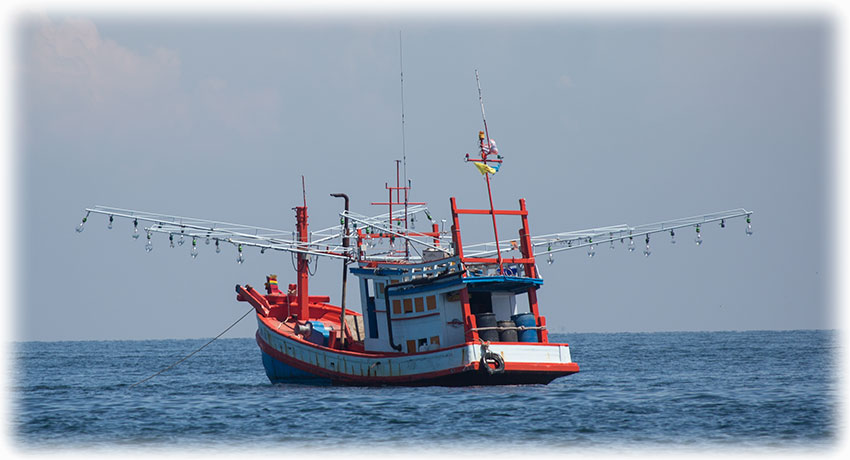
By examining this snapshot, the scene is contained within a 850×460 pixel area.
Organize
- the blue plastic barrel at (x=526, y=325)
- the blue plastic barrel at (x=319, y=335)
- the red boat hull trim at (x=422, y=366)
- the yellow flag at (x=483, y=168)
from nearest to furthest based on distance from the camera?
the red boat hull trim at (x=422, y=366) < the blue plastic barrel at (x=526, y=325) < the yellow flag at (x=483, y=168) < the blue plastic barrel at (x=319, y=335)

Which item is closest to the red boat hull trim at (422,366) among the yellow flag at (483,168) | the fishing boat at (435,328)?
the fishing boat at (435,328)

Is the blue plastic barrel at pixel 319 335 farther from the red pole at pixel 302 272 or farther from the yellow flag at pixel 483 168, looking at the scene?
the yellow flag at pixel 483 168

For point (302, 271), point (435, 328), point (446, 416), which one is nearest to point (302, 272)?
point (302, 271)

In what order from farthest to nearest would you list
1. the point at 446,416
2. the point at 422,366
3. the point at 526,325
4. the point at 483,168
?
the point at 483,168 < the point at 526,325 < the point at 422,366 < the point at 446,416

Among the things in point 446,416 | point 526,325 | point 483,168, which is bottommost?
point 446,416

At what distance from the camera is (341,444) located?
32562mm

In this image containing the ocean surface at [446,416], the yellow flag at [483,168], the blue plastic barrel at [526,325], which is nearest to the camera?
the ocean surface at [446,416]

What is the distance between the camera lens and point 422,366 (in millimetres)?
44188

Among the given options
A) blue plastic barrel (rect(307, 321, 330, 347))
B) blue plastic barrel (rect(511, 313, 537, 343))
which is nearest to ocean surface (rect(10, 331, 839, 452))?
blue plastic barrel (rect(511, 313, 537, 343))

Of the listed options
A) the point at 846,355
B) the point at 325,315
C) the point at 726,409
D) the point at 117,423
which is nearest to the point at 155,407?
the point at 117,423

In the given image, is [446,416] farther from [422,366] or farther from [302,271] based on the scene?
[302,271]

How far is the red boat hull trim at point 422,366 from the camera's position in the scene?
42625 mm

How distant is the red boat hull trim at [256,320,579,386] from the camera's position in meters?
42.6

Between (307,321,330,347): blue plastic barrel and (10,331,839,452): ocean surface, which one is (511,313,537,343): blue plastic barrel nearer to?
(10,331,839,452): ocean surface
